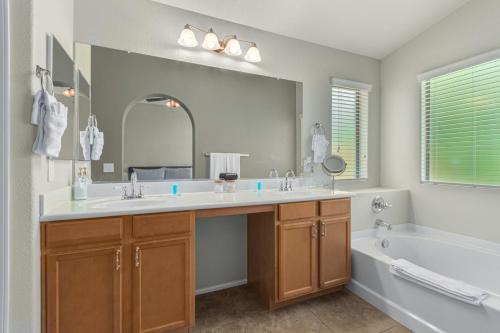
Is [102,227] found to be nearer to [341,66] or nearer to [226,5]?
[226,5]

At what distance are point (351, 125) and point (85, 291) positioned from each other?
2958 mm

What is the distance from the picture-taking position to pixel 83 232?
1.34 m

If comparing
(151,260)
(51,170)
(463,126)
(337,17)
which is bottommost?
(151,260)

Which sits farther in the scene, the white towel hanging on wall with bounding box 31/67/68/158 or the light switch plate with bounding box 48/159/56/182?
the light switch plate with bounding box 48/159/56/182

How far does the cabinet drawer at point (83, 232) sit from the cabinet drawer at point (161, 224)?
9 cm

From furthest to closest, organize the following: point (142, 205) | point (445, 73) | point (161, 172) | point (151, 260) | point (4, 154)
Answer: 1. point (445, 73)
2. point (161, 172)
3. point (142, 205)
4. point (151, 260)
5. point (4, 154)

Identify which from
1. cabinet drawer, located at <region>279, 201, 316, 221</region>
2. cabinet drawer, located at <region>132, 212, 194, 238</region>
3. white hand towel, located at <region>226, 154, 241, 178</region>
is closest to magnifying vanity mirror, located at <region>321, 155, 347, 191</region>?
cabinet drawer, located at <region>279, 201, 316, 221</region>

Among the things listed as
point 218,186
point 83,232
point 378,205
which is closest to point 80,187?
point 83,232

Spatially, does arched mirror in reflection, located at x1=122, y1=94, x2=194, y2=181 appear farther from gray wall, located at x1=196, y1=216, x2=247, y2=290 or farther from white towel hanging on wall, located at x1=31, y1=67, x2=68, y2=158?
white towel hanging on wall, located at x1=31, y1=67, x2=68, y2=158

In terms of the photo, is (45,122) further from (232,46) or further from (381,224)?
(381,224)

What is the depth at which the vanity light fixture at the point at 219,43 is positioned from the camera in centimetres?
212

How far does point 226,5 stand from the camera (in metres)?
2.19

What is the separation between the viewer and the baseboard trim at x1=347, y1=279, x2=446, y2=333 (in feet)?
5.57

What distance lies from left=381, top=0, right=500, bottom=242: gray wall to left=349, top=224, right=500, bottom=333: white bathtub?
0.61 ft
